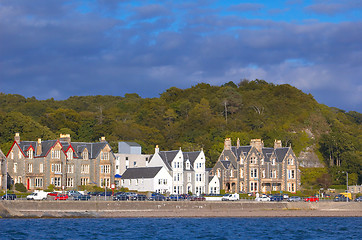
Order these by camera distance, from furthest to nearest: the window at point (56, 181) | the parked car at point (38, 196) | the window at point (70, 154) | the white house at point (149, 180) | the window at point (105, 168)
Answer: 1. the window at point (105, 168)
2. the white house at point (149, 180)
3. the window at point (70, 154)
4. the window at point (56, 181)
5. the parked car at point (38, 196)

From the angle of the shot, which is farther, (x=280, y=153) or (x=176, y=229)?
(x=280, y=153)

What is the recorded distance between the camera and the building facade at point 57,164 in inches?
4392

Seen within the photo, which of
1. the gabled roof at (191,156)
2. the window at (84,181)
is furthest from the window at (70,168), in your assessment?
the gabled roof at (191,156)

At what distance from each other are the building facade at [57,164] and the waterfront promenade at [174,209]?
23.8m

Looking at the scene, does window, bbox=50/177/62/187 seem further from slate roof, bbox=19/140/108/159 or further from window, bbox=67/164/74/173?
slate roof, bbox=19/140/108/159

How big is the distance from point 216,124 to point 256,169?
3311 centimetres

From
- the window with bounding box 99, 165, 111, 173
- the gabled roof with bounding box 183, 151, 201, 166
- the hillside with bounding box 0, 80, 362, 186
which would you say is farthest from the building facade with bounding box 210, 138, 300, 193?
the window with bounding box 99, 165, 111, 173

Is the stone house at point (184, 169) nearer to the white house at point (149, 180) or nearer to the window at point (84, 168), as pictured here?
the white house at point (149, 180)

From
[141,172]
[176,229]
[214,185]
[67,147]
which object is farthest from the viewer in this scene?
[214,185]

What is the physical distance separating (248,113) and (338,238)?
104 meters

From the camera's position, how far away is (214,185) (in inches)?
4882

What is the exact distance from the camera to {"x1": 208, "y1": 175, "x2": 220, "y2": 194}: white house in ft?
405

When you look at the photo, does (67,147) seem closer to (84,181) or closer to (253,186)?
(84,181)

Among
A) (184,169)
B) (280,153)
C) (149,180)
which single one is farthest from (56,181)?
(280,153)
